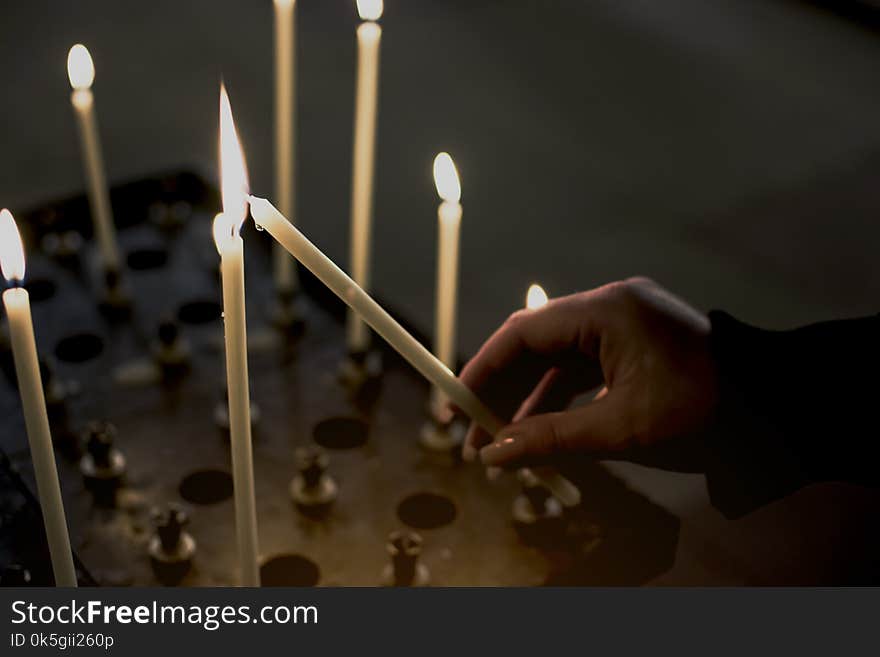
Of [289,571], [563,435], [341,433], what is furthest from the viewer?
[341,433]

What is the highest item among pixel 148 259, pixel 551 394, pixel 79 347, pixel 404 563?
pixel 148 259

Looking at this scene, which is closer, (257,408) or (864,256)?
(257,408)

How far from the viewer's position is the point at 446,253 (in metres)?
0.75

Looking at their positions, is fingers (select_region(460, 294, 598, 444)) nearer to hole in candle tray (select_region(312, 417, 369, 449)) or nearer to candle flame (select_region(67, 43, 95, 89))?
hole in candle tray (select_region(312, 417, 369, 449))

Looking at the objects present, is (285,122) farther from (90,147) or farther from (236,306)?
(236,306)

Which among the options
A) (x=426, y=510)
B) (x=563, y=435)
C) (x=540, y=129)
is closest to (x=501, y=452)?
(x=563, y=435)

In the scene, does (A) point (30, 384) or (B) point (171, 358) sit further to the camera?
(B) point (171, 358)

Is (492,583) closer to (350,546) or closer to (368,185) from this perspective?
(350,546)

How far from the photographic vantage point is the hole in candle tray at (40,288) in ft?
3.07

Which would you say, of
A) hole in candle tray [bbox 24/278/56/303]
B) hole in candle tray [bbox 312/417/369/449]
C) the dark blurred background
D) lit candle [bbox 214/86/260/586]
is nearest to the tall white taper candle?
lit candle [bbox 214/86/260/586]

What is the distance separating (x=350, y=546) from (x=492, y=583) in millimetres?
98

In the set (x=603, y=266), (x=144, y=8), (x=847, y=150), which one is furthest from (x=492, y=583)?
(x=144, y=8)

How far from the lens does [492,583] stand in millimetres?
710

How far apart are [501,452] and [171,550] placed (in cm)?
23
